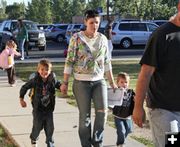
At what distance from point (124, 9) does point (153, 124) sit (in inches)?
2000

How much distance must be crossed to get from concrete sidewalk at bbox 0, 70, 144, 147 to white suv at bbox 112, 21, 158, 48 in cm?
1910

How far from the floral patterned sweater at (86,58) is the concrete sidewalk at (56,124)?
125 centimetres

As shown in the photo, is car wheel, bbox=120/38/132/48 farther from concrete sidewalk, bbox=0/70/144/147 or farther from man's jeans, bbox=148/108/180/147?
man's jeans, bbox=148/108/180/147

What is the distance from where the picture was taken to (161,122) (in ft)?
13.2

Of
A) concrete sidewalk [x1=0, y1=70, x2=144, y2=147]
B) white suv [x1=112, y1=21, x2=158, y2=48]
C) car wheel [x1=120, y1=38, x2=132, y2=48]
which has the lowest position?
car wheel [x1=120, y1=38, x2=132, y2=48]

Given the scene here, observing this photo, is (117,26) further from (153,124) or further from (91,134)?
(153,124)

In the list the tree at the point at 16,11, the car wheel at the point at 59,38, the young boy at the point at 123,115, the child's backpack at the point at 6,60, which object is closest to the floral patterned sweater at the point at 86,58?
the young boy at the point at 123,115

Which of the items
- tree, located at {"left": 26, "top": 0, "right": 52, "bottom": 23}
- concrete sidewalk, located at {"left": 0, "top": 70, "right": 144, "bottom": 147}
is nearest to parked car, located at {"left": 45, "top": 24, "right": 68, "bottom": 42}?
concrete sidewalk, located at {"left": 0, "top": 70, "right": 144, "bottom": 147}

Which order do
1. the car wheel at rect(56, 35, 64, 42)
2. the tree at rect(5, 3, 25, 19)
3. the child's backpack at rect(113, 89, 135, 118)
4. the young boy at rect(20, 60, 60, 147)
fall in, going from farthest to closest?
the tree at rect(5, 3, 25, 19), the car wheel at rect(56, 35, 64, 42), the child's backpack at rect(113, 89, 135, 118), the young boy at rect(20, 60, 60, 147)

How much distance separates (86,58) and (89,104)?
0.56 meters

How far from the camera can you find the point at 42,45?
98.4 ft

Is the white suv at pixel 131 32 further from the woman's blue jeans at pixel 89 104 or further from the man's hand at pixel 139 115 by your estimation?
the man's hand at pixel 139 115

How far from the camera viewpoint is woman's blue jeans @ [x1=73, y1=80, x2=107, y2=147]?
6.06 metres

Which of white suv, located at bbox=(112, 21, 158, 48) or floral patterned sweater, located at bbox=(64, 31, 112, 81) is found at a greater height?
floral patterned sweater, located at bbox=(64, 31, 112, 81)
